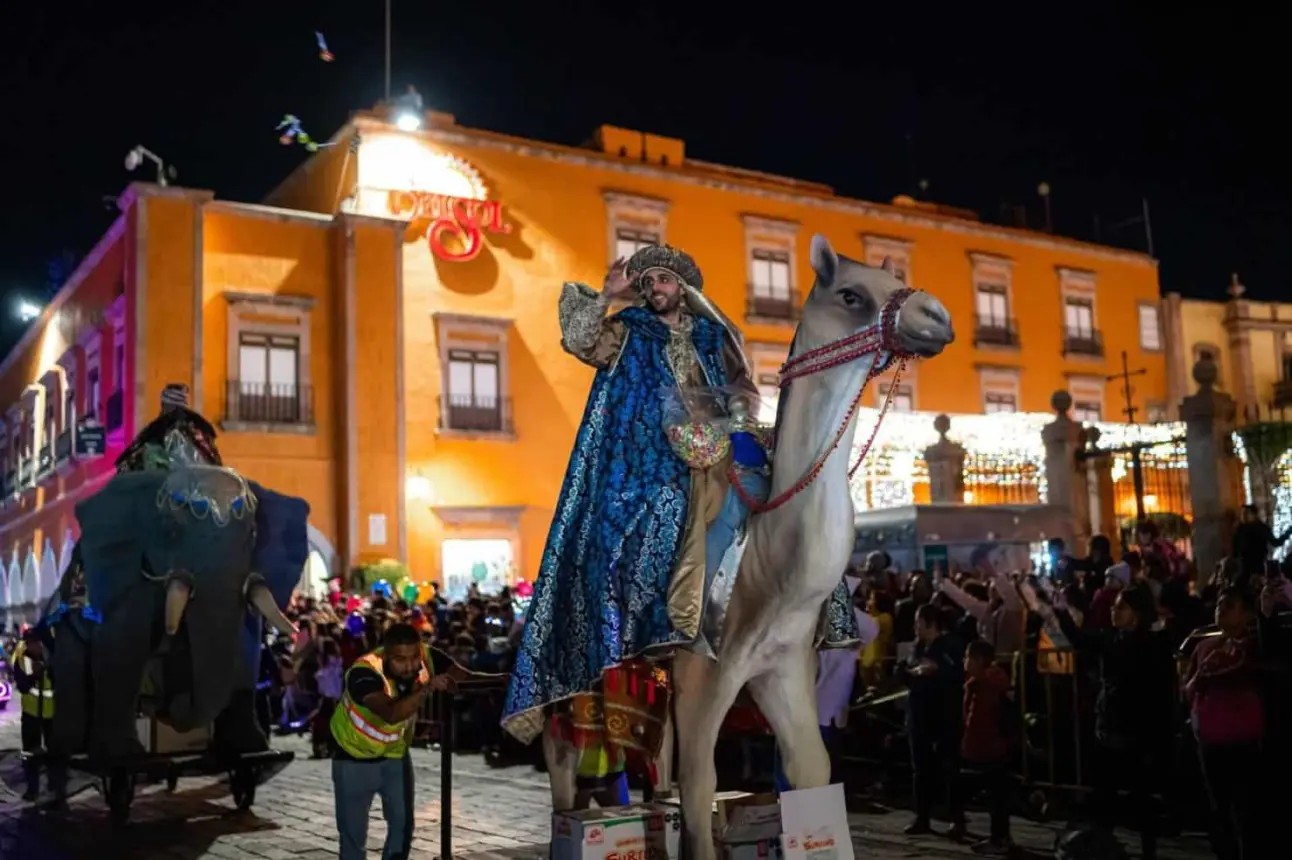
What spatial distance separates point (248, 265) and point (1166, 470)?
59.0ft

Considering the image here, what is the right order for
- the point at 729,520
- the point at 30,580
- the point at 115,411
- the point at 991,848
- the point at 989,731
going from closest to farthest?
the point at 729,520 → the point at 991,848 → the point at 989,731 → the point at 115,411 → the point at 30,580

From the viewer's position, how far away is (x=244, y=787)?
386 inches

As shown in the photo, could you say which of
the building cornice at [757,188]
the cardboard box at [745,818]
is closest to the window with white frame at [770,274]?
the building cornice at [757,188]

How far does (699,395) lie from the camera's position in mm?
5469

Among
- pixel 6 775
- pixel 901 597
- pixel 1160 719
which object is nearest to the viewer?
pixel 1160 719

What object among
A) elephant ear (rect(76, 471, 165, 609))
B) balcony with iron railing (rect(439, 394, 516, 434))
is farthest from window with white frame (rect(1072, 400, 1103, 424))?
elephant ear (rect(76, 471, 165, 609))

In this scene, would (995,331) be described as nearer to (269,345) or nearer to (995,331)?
(995,331)

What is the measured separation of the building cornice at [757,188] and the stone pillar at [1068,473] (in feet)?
54.6

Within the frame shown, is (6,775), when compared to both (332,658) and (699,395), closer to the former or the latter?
(332,658)

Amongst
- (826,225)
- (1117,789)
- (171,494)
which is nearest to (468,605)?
(171,494)

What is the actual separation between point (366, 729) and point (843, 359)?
2.88m

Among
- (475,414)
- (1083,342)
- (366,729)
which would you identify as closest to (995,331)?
(1083,342)

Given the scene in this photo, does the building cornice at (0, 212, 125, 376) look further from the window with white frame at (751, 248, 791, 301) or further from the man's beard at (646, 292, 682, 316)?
the man's beard at (646, 292, 682, 316)

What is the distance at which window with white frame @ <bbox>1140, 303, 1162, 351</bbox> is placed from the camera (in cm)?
4034
